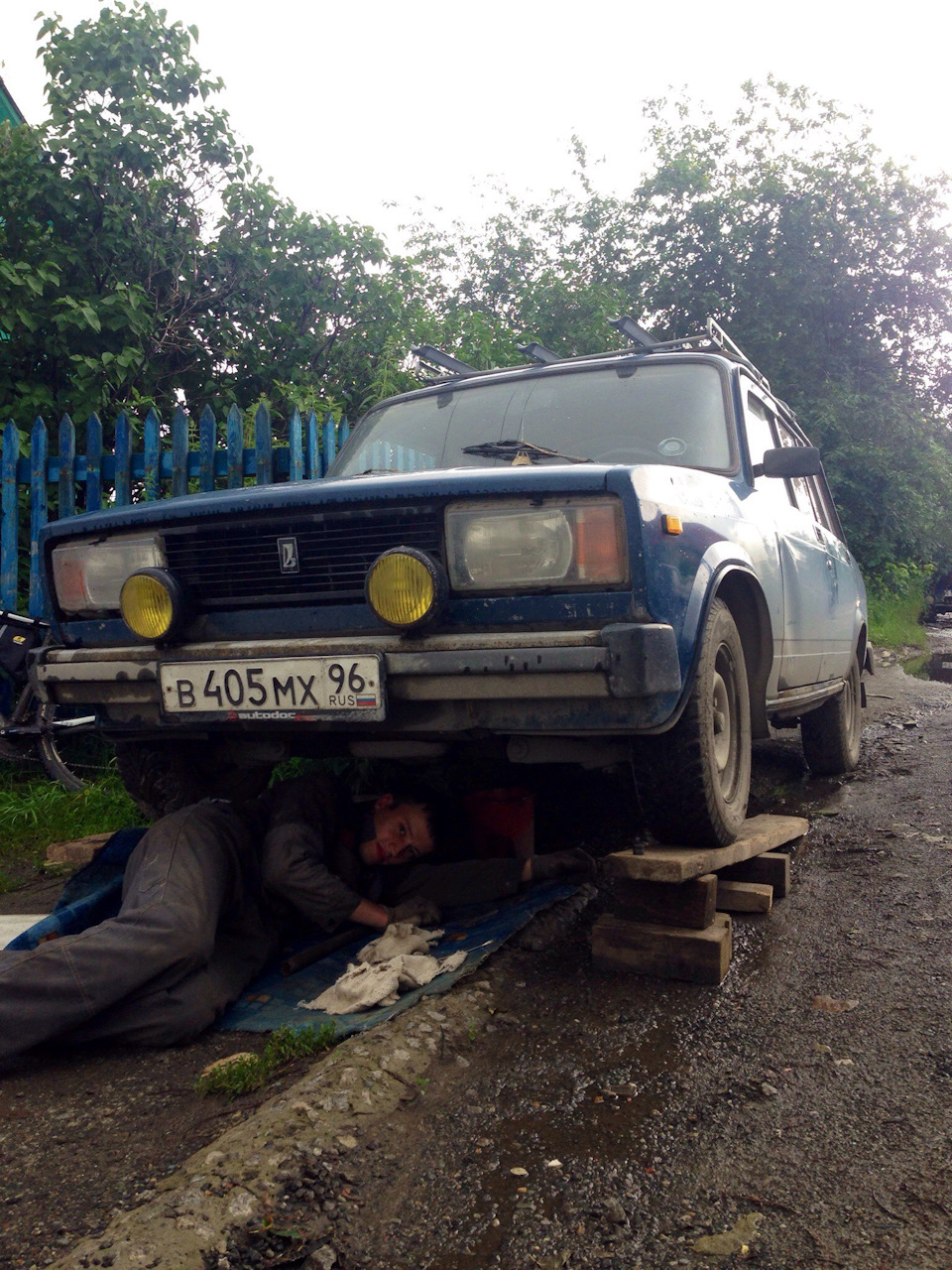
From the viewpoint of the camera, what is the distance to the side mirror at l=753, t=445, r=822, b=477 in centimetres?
332

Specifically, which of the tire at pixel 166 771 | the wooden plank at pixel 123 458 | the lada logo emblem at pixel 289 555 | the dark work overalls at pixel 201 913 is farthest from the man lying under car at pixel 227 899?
the wooden plank at pixel 123 458

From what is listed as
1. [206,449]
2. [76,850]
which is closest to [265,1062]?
[76,850]

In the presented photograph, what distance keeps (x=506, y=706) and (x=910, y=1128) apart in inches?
46.3

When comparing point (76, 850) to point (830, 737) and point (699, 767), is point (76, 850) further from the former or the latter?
point (830, 737)

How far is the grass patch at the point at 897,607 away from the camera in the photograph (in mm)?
13391

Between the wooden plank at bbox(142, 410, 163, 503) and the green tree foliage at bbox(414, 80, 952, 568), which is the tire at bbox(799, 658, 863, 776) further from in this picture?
the green tree foliage at bbox(414, 80, 952, 568)

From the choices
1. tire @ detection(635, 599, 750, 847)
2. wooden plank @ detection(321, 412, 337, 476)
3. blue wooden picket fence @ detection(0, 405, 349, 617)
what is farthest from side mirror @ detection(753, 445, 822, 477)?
wooden plank @ detection(321, 412, 337, 476)

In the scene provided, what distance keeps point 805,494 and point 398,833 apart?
2690 millimetres

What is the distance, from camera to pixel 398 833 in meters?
3.16

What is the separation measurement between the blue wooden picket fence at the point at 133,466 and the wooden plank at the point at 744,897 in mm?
3213

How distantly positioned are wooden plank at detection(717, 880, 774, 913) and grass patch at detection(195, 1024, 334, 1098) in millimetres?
1237

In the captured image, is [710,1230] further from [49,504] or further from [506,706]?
[49,504]

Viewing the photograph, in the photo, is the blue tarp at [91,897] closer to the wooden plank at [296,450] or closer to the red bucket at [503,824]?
the red bucket at [503,824]

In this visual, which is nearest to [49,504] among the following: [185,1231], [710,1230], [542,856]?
[542,856]
